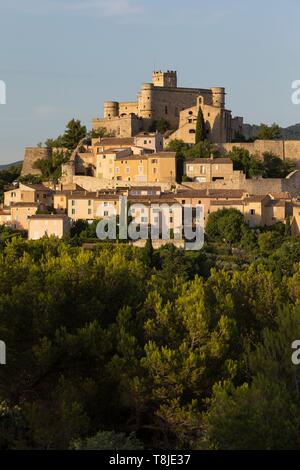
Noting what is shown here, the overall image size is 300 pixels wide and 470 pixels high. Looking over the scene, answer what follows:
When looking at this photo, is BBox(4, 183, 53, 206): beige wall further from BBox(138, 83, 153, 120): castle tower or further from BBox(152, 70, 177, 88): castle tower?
BBox(152, 70, 177, 88): castle tower

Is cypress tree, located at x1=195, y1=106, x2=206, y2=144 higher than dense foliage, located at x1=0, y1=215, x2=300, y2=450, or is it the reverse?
cypress tree, located at x1=195, y1=106, x2=206, y2=144

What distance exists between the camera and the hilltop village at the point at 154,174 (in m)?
45.2

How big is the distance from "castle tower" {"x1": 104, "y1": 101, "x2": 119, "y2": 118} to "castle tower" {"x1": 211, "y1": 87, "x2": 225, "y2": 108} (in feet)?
18.4

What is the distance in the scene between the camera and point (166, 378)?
50.5 ft

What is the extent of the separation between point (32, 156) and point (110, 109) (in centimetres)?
557

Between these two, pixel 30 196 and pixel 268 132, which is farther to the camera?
pixel 268 132

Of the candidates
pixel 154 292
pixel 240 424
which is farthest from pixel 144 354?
pixel 240 424

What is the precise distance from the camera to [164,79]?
2457 inches

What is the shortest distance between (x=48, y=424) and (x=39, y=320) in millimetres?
1961

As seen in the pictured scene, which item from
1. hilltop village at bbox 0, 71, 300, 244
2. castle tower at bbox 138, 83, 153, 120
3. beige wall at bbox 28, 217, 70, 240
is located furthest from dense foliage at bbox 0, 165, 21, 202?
beige wall at bbox 28, 217, 70, 240

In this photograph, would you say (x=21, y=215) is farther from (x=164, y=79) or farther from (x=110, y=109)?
(x=164, y=79)

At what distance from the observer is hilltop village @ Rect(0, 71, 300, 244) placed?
148 feet

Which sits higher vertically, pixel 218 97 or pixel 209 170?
pixel 218 97

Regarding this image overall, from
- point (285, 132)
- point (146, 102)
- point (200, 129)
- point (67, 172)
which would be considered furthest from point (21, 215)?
point (285, 132)
